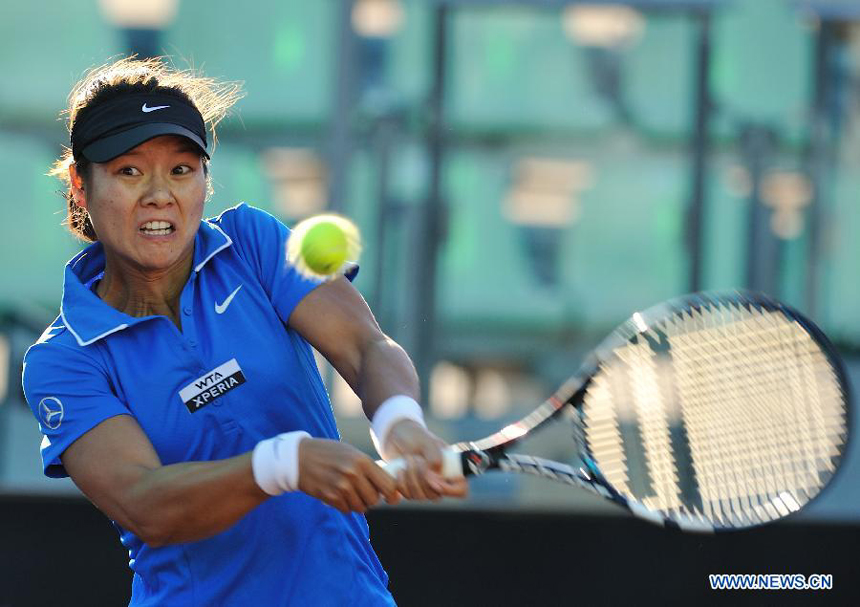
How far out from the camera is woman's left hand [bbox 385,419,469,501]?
7.62 feet

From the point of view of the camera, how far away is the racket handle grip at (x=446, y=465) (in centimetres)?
231

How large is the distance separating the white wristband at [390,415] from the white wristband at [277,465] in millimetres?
204

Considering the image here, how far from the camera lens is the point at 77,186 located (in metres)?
2.61

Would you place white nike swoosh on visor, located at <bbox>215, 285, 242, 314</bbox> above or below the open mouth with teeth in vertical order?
below

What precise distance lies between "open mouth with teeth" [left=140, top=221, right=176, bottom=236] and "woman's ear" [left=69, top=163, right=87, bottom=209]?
16 cm

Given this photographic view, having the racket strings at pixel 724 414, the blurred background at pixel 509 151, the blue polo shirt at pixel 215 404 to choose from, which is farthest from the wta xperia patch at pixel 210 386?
the blurred background at pixel 509 151

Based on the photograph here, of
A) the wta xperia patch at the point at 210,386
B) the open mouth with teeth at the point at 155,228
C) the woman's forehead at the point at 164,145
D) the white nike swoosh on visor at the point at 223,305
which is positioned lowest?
the wta xperia patch at the point at 210,386

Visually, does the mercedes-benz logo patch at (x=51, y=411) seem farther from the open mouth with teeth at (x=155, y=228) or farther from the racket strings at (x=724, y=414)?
the racket strings at (x=724, y=414)

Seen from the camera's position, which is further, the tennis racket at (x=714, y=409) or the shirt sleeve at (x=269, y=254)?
the tennis racket at (x=714, y=409)

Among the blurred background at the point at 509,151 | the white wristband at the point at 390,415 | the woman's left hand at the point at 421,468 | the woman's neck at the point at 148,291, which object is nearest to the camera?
the woman's left hand at the point at 421,468

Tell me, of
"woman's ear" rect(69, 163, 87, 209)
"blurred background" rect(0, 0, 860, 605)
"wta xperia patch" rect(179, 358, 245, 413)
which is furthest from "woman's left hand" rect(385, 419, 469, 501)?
"blurred background" rect(0, 0, 860, 605)

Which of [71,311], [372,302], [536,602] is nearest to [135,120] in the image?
[71,311]

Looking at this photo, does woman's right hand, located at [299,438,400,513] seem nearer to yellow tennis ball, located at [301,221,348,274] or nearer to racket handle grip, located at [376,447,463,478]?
racket handle grip, located at [376,447,463,478]

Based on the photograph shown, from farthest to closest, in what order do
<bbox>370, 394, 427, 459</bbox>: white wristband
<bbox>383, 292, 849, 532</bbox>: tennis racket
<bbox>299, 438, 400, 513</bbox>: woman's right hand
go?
<bbox>383, 292, 849, 532</bbox>: tennis racket → <bbox>370, 394, 427, 459</bbox>: white wristband → <bbox>299, 438, 400, 513</bbox>: woman's right hand
